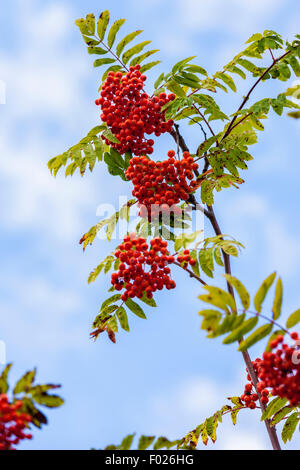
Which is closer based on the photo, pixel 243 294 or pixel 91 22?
pixel 243 294

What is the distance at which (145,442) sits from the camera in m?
3.09

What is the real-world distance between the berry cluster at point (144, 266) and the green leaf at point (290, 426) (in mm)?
1475

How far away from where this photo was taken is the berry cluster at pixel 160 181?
495cm

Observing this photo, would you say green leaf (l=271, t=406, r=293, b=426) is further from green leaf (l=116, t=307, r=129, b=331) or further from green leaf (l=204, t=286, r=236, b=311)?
green leaf (l=204, t=286, r=236, b=311)

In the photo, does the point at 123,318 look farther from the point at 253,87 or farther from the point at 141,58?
the point at 141,58

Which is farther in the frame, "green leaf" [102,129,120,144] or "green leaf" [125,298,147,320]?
"green leaf" [102,129,120,144]

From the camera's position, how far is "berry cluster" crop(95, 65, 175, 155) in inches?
207

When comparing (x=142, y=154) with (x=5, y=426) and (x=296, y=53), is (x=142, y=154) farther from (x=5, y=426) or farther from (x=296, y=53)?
(x=5, y=426)

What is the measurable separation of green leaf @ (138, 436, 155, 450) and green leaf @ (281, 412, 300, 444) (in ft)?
6.58

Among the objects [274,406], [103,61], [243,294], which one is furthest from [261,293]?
[103,61]

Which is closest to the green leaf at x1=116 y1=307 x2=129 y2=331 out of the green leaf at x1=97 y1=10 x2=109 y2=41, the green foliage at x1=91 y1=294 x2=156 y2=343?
the green foliage at x1=91 y1=294 x2=156 y2=343

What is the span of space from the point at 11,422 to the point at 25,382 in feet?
0.65
